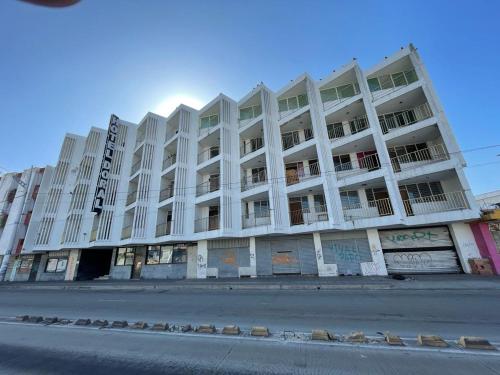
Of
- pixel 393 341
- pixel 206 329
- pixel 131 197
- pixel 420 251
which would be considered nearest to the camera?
pixel 393 341

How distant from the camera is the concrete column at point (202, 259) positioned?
757 inches

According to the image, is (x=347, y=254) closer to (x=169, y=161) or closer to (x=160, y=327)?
(x=160, y=327)

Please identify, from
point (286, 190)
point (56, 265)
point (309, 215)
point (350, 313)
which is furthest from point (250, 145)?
point (56, 265)

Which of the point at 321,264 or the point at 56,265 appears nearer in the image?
the point at 321,264

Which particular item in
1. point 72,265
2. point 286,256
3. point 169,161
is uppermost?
point 169,161

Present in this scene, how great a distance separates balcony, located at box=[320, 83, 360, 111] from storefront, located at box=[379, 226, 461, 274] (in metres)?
11.3

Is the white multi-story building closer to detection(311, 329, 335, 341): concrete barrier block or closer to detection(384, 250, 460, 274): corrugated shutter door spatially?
detection(384, 250, 460, 274): corrugated shutter door

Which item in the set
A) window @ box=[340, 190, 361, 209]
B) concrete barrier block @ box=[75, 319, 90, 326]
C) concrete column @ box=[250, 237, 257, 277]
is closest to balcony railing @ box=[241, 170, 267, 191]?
concrete column @ box=[250, 237, 257, 277]

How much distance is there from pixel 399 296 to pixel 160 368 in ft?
30.6

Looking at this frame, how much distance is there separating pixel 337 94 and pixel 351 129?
11.4 feet

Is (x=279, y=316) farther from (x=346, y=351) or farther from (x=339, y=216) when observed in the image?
(x=339, y=216)

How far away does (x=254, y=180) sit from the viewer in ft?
66.6

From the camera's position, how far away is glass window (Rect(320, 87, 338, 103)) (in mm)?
19500

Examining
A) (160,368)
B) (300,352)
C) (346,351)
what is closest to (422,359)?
(346,351)
